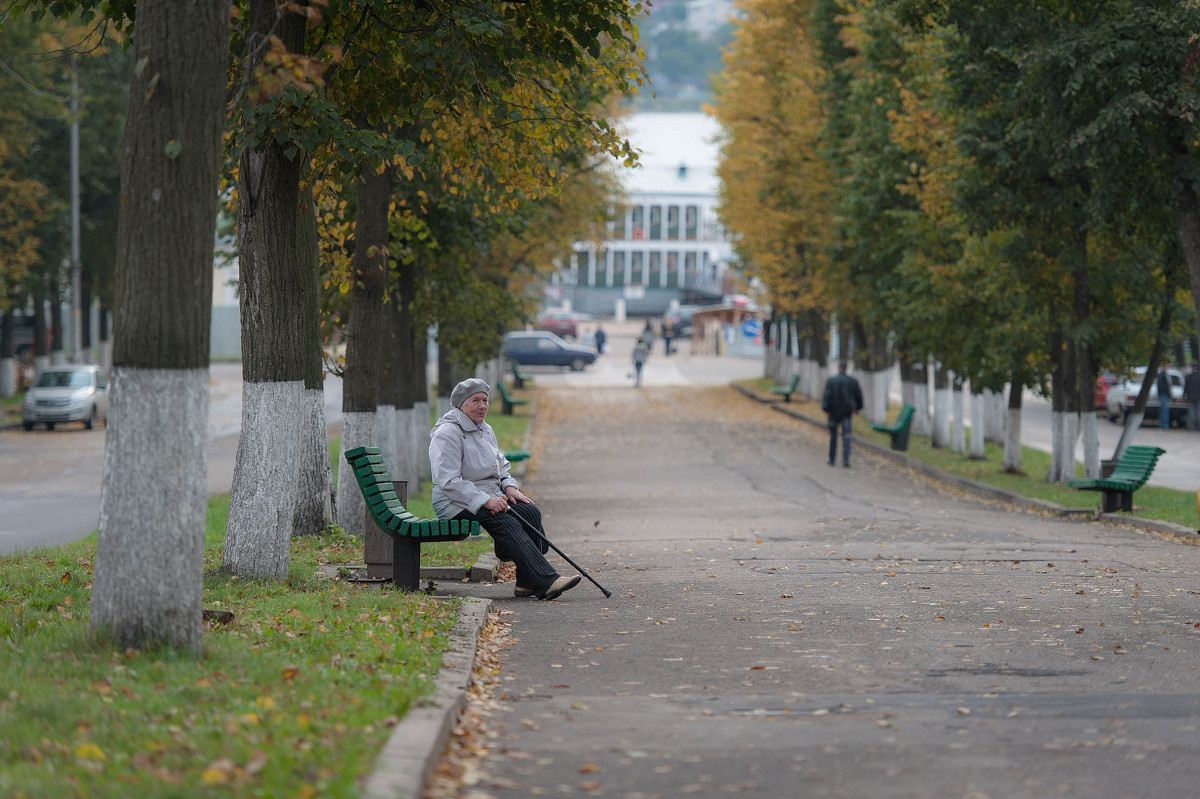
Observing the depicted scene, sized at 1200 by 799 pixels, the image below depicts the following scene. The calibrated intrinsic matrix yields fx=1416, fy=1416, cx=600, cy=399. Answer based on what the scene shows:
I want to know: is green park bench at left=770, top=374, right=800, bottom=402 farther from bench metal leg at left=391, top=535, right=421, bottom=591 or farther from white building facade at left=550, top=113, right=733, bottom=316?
white building facade at left=550, top=113, right=733, bottom=316

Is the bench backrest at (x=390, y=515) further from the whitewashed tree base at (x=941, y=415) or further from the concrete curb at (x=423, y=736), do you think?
the whitewashed tree base at (x=941, y=415)

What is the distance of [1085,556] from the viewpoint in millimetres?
13625

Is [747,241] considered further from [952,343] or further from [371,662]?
[371,662]

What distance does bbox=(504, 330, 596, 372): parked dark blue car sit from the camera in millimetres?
64475

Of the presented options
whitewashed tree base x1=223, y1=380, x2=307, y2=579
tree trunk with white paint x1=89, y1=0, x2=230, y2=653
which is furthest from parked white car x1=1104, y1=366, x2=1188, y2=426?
tree trunk with white paint x1=89, y1=0, x2=230, y2=653

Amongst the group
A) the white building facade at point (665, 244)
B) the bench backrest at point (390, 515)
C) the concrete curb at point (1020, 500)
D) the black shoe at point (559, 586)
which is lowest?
the concrete curb at point (1020, 500)

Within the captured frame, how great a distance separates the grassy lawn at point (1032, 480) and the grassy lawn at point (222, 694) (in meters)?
11.7

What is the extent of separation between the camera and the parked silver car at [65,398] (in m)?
35.9

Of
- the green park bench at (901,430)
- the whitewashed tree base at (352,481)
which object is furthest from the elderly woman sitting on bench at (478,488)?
the green park bench at (901,430)

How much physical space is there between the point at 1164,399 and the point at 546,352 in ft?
103

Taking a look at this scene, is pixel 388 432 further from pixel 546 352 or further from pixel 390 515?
pixel 546 352

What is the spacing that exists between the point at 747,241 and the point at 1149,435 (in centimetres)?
1297

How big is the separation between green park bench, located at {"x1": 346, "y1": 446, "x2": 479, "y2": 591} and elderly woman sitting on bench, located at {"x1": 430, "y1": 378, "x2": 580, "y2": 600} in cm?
20

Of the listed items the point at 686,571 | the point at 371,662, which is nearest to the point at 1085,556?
the point at 686,571
